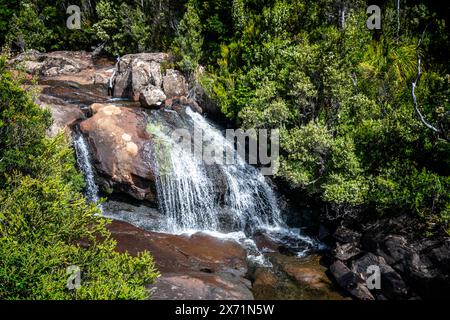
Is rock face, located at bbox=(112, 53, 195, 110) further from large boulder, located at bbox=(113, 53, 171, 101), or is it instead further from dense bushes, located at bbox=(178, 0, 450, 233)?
dense bushes, located at bbox=(178, 0, 450, 233)

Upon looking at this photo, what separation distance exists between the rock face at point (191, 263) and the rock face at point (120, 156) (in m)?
1.87

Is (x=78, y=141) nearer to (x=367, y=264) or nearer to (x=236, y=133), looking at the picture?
(x=236, y=133)

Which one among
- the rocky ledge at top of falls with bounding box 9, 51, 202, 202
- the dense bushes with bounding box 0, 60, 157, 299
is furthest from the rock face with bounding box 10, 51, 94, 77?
the dense bushes with bounding box 0, 60, 157, 299

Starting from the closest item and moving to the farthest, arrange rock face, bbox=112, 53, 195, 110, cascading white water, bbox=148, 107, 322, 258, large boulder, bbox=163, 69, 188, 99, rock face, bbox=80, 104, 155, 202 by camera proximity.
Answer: rock face, bbox=80, 104, 155, 202 → cascading white water, bbox=148, 107, 322, 258 → rock face, bbox=112, 53, 195, 110 → large boulder, bbox=163, 69, 188, 99

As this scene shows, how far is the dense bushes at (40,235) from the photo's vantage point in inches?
295

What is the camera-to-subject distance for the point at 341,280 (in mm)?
12406

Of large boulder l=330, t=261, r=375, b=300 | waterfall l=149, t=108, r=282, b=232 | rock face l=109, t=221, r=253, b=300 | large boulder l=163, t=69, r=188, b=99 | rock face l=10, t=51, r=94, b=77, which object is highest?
rock face l=10, t=51, r=94, b=77

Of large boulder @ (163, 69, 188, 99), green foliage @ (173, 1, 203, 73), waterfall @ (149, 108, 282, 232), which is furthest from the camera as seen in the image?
green foliage @ (173, 1, 203, 73)


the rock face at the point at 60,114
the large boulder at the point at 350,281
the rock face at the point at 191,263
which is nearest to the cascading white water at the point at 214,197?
the rock face at the point at 191,263

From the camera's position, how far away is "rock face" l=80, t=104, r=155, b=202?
15430 millimetres

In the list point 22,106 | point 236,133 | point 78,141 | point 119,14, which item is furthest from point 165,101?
point 119,14

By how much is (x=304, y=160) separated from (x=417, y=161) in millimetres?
4513

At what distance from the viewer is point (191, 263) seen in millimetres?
12820

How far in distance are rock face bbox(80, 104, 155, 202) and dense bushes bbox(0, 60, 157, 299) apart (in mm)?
4032
